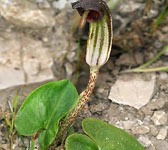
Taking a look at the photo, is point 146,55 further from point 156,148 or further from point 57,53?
point 156,148

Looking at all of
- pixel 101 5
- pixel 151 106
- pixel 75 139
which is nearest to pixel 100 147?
pixel 75 139

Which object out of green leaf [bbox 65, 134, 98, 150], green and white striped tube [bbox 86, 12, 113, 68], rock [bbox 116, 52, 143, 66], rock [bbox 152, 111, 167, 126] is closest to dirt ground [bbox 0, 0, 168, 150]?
rock [bbox 116, 52, 143, 66]

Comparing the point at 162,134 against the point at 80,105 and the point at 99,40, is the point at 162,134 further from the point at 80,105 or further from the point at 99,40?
the point at 99,40

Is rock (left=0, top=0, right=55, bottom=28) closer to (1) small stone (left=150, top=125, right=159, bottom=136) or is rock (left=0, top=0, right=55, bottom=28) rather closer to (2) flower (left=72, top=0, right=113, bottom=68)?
(2) flower (left=72, top=0, right=113, bottom=68)

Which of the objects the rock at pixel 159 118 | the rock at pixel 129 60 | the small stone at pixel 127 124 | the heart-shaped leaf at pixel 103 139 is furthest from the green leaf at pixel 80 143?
the rock at pixel 129 60

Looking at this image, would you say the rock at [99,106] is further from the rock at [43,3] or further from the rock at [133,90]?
the rock at [43,3]

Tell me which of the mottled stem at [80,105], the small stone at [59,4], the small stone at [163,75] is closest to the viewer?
the mottled stem at [80,105]
